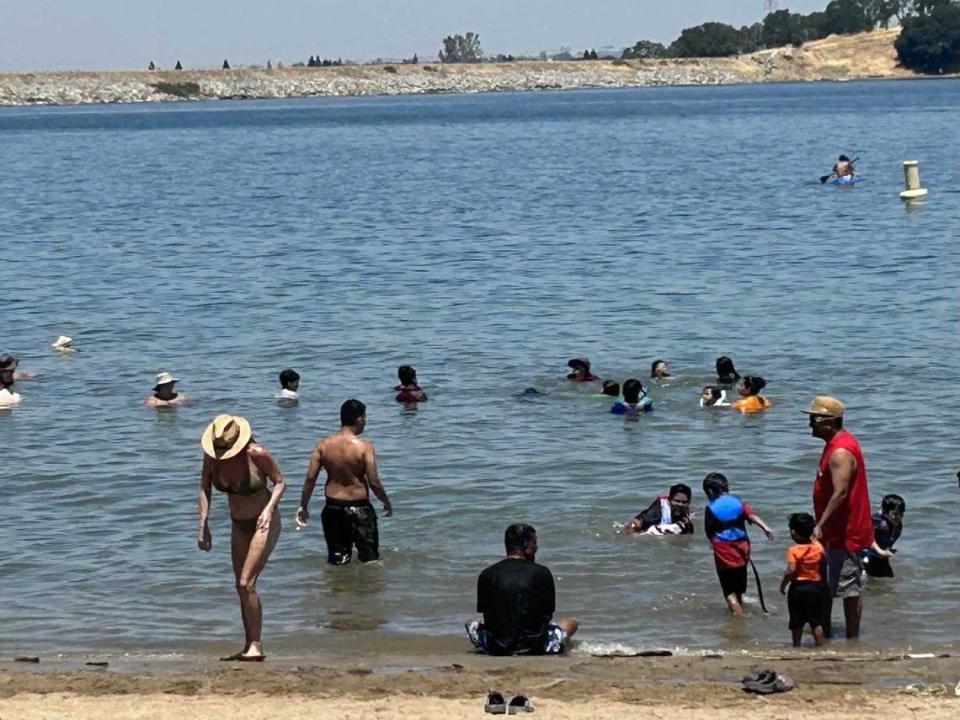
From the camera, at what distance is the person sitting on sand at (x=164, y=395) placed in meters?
22.9

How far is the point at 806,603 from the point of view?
12.3 meters

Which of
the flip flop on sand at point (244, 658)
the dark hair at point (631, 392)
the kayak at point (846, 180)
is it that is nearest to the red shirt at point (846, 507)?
the flip flop on sand at point (244, 658)

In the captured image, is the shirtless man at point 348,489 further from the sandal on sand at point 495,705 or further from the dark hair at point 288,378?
the dark hair at point 288,378

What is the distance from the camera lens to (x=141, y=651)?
13055mm

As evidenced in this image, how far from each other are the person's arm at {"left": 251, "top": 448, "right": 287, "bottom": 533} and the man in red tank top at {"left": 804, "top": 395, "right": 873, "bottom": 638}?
3395 millimetres

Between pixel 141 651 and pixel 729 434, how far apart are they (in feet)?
30.4

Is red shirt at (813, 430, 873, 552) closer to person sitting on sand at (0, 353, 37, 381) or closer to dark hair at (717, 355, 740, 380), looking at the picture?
dark hair at (717, 355, 740, 380)

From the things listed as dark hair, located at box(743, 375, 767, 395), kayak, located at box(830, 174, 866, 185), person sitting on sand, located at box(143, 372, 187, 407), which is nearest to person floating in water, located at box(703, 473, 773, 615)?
dark hair, located at box(743, 375, 767, 395)

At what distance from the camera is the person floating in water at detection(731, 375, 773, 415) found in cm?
2156

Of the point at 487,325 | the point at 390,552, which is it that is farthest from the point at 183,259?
the point at 390,552

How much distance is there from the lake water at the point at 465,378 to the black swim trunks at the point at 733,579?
0.87 ft

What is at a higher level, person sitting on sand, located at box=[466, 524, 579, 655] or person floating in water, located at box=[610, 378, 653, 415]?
person sitting on sand, located at box=[466, 524, 579, 655]

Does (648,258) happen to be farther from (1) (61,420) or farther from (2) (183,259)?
(1) (61,420)

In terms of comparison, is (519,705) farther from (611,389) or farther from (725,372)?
(725,372)
